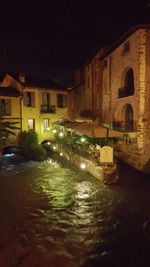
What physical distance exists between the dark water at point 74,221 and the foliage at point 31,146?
720cm

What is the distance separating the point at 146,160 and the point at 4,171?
11142mm

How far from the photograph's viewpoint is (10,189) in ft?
49.8

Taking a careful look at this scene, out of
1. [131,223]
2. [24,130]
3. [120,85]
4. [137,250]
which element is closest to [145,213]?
[131,223]

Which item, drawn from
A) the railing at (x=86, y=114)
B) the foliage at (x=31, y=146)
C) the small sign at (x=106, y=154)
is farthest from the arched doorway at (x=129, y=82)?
the foliage at (x=31, y=146)

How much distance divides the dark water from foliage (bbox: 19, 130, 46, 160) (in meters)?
7.20

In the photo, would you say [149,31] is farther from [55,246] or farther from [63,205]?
[55,246]

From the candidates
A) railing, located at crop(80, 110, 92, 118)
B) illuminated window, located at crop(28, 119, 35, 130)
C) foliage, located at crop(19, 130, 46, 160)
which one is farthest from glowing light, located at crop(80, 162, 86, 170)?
railing, located at crop(80, 110, 92, 118)

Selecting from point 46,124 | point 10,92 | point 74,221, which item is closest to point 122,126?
point 46,124

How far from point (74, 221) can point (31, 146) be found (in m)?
16.0

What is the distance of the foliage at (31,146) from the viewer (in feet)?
82.1

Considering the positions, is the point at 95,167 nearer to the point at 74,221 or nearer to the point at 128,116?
the point at 74,221

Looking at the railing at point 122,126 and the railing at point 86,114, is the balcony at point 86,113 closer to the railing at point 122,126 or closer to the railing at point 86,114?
the railing at point 86,114

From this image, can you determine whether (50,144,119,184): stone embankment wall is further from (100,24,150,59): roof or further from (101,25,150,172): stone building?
(100,24,150,59): roof

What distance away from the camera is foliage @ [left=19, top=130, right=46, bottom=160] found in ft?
82.1
